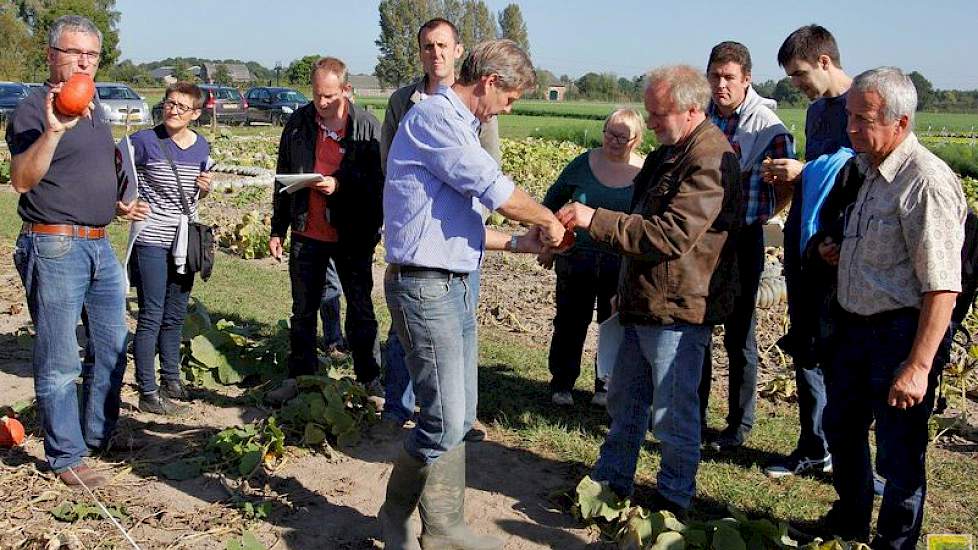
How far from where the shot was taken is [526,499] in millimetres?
4379

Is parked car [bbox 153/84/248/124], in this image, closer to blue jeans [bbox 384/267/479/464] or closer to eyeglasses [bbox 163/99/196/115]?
eyeglasses [bbox 163/99/196/115]

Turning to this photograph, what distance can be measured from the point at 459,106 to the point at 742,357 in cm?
250

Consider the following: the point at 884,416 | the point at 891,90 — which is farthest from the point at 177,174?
the point at 884,416

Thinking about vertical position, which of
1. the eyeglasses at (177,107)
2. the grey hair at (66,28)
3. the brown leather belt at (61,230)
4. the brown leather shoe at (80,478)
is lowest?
the brown leather shoe at (80,478)

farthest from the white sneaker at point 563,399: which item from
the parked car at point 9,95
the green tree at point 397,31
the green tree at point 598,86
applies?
the green tree at point 397,31

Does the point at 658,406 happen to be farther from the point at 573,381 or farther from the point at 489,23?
the point at 489,23

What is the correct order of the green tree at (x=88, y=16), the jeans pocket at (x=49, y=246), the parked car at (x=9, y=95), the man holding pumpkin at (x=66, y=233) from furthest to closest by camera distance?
the green tree at (x=88, y=16) → the parked car at (x=9, y=95) → the jeans pocket at (x=49, y=246) → the man holding pumpkin at (x=66, y=233)

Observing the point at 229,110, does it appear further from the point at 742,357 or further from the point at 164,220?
the point at 742,357

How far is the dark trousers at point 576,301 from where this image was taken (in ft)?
17.8

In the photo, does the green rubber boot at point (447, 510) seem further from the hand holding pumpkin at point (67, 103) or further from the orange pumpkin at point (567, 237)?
the hand holding pumpkin at point (67, 103)

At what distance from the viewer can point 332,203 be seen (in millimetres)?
5371

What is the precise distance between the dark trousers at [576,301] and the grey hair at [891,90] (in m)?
2.30

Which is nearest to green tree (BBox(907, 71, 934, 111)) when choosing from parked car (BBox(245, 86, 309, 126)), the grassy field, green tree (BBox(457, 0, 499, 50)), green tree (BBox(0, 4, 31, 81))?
green tree (BBox(457, 0, 499, 50))

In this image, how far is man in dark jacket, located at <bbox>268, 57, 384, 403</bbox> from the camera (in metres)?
5.41
